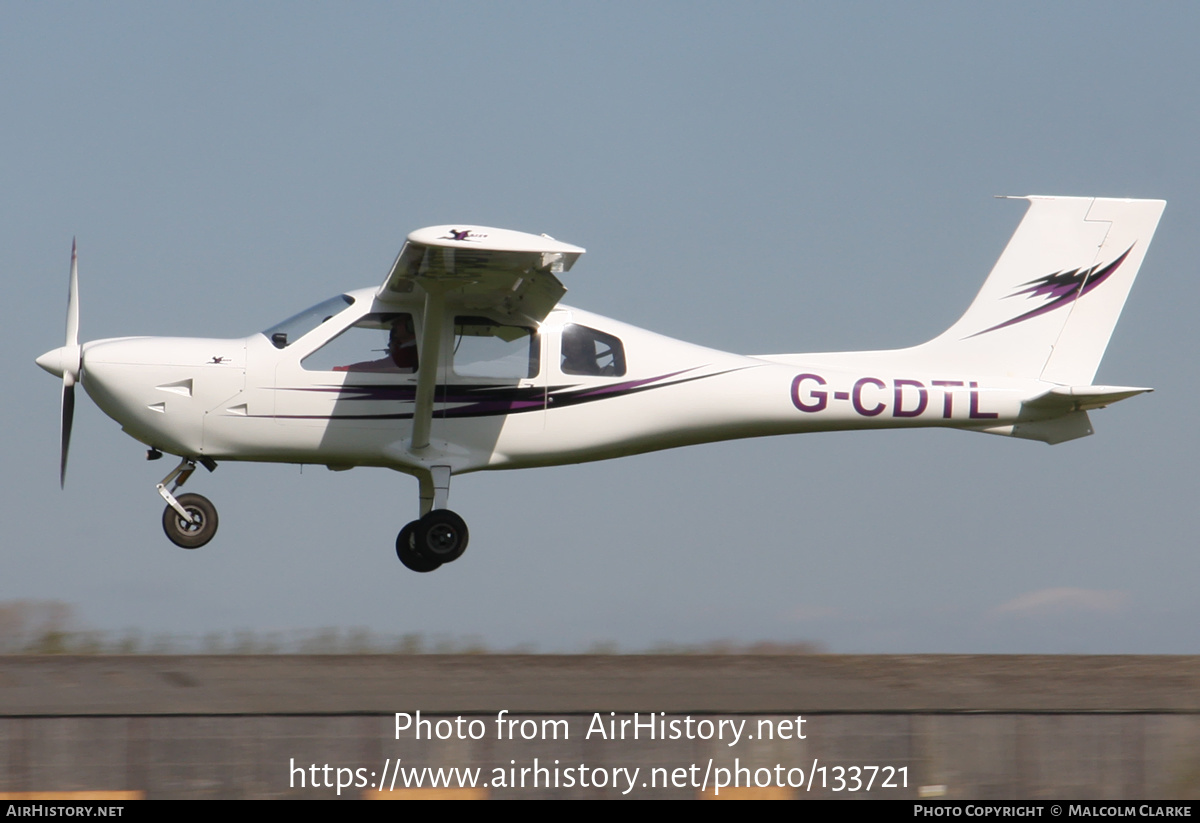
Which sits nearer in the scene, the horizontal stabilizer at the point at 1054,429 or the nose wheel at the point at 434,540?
the nose wheel at the point at 434,540

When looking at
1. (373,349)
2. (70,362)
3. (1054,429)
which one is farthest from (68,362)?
(1054,429)

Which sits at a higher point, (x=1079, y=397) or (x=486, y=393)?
(x=1079, y=397)

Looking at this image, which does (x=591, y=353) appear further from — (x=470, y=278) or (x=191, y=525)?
(x=191, y=525)

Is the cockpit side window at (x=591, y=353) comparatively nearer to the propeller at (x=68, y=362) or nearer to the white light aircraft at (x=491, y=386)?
the white light aircraft at (x=491, y=386)

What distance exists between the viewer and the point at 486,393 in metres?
11.9

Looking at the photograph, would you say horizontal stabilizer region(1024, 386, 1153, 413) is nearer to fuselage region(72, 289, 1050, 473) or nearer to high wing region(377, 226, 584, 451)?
fuselage region(72, 289, 1050, 473)

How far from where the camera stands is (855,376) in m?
12.6

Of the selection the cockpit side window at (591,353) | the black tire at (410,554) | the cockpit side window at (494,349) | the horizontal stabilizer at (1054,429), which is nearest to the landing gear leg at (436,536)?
the black tire at (410,554)

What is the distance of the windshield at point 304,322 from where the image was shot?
11773mm

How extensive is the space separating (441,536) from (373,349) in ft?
5.49

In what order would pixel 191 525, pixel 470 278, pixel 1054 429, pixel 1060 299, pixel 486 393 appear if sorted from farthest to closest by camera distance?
pixel 1060 299 < pixel 1054 429 < pixel 486 393 < pixel 191 525 < pixel 470 278

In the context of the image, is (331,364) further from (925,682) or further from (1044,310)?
(1044,310)

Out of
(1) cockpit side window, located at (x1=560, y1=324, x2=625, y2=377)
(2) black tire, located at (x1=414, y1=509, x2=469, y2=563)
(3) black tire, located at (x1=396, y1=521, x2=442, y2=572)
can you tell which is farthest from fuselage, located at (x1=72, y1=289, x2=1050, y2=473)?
(3) black tire, located at (x1=396, y1=521, x2=442, y2=572)

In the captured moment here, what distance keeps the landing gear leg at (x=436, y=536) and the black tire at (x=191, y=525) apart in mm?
1567
